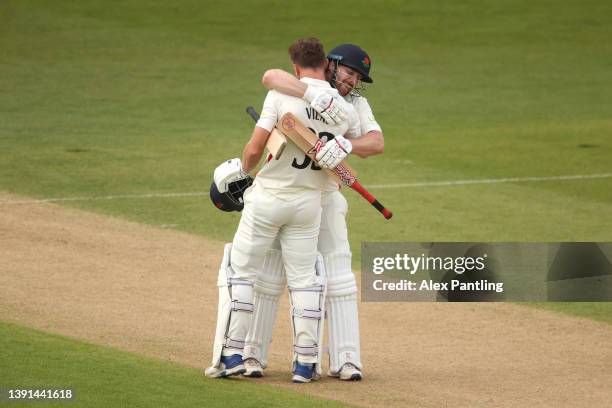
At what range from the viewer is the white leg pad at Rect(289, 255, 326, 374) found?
810cm

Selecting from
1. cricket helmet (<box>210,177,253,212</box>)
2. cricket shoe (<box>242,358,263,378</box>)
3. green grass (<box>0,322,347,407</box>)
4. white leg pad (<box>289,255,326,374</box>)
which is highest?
cricket helmet (<box>210,177,253,212</box>)

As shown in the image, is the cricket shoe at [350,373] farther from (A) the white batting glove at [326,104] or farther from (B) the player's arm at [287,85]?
(B) the player's arm at [287,85]

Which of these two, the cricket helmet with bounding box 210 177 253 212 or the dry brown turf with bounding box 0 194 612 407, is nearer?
the dry brown turf with bounding box 0 194 612 407

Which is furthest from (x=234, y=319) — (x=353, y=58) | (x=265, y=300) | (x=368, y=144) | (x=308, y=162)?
(x=353, y=58)

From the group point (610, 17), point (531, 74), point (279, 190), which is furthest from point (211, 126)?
point (610, 17)

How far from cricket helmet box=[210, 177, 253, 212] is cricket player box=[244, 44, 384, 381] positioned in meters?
0.44

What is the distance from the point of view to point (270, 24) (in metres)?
25.7

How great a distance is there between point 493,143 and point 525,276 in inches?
243

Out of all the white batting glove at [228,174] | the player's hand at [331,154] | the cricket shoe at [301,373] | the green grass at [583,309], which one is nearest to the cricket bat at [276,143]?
the player's hand at [331,154]

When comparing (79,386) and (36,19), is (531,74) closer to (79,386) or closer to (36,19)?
(36,19)

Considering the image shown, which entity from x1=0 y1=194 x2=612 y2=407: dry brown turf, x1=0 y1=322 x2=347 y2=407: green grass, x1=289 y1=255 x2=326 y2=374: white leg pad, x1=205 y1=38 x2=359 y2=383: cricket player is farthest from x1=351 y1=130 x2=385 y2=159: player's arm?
x1=0 y1=322 x2=347 y2=407: green grass

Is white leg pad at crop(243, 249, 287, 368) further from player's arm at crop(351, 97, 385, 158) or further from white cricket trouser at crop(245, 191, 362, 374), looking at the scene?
player's arm at crop(351, 97, 385, 158)

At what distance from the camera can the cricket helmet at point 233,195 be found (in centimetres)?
841

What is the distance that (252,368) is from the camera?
8227mm
